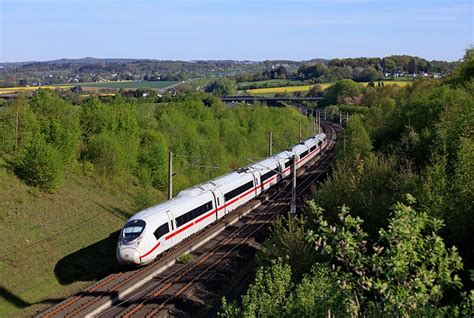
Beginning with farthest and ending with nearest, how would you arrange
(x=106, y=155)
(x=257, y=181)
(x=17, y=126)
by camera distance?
(x=106, y=155) → (x=257, y=181) → (x=17, y=126)

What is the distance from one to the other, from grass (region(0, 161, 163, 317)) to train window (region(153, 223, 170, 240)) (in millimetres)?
5313

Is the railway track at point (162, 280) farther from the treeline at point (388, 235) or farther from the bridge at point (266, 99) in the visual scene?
the bridge at point (266, 99)

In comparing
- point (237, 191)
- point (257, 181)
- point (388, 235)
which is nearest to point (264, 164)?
point (257, 181)

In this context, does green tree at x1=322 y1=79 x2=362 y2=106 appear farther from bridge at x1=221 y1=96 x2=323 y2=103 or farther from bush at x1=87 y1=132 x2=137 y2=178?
bush at x1=87 y1=132 x2=137 y2=178

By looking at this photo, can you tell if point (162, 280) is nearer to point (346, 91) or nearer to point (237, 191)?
point (237, 191)

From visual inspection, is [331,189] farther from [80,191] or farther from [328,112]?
[328,112]

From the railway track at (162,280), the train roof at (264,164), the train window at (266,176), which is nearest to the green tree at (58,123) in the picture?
the railway track at (162,280)

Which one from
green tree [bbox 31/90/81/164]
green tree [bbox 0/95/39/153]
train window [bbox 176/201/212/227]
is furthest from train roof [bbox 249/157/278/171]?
green tree [bbox 0/95/39/153]

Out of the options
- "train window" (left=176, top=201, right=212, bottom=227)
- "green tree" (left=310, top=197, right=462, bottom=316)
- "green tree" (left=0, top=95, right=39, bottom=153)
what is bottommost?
"train window" (left=176, top=201, right=212, bottom=227)

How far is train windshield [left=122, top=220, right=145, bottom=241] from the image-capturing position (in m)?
26.9

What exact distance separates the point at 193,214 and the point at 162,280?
570 cm

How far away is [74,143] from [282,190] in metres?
19.5

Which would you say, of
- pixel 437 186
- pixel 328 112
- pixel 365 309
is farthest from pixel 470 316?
pixel 328 112

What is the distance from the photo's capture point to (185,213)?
31000 millimetres
